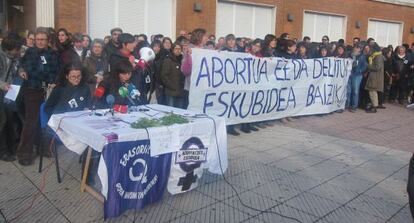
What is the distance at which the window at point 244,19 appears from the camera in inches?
647

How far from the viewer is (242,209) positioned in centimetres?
461

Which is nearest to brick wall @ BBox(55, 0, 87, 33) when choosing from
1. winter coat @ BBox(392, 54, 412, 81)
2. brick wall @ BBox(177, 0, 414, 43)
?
brick wall @ BBox(177, 0, 414, 43)

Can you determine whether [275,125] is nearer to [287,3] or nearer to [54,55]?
[54,55]

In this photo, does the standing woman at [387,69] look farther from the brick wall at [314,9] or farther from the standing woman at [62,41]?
the standing woman at [62,41]

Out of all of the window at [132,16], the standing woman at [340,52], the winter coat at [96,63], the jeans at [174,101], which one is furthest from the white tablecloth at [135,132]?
the window at [132,16]

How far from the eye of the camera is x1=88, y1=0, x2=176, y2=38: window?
12844mm

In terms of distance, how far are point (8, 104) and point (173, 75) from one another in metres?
2.56

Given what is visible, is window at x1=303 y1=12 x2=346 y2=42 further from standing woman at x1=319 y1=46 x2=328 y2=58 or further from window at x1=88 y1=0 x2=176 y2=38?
standing woman at x1=319 y1=46 x2=328 y2=58

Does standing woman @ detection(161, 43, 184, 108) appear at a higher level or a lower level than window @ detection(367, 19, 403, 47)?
lower

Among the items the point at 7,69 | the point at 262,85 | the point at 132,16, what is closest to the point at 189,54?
the point at 262,85

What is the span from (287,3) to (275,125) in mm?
10952

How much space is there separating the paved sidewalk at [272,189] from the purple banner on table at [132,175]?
6.9 inches

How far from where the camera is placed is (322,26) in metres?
20.9

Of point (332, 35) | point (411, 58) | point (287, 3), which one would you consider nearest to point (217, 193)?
point (411, 58)
